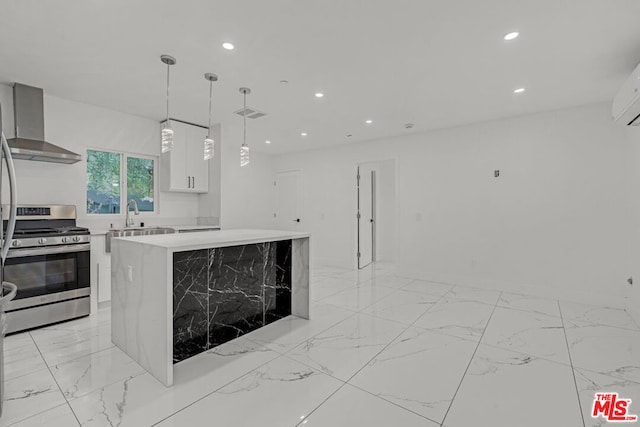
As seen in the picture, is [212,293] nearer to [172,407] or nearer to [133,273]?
[133,273]

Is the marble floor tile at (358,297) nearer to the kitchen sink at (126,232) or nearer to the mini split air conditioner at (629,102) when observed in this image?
the kitchen sink at (126,232)

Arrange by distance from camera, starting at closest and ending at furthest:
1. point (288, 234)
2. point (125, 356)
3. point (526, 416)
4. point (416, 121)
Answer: point (526, 416)
point (125, 356)
point (288, 234)
point (416, 121)

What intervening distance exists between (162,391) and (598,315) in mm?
4330

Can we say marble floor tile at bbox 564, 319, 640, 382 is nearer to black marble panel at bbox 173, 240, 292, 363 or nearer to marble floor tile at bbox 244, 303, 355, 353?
marble floor tile at bbox 244, 303, 355, 353

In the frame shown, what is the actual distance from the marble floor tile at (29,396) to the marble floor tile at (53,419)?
5cm

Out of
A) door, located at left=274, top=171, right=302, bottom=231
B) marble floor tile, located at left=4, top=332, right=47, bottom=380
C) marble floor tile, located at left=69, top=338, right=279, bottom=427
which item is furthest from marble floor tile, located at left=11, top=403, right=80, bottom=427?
door, located at left=274, top=171, right=302, bottom=231

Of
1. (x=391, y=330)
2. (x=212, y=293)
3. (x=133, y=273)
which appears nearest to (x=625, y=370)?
(x=391, y=330)

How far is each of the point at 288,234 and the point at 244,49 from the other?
169 centimetres

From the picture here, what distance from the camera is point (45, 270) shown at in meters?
3.02

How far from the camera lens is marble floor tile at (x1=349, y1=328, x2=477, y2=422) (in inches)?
71.5

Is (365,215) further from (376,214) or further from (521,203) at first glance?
(521,203)

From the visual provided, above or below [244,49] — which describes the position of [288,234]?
below

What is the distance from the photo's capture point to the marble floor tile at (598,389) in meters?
1.67

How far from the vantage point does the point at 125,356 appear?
2.35 metres
